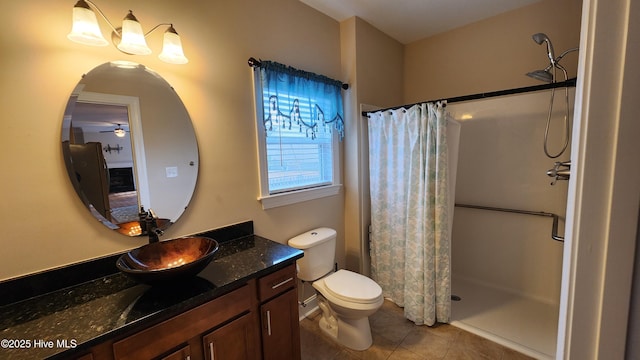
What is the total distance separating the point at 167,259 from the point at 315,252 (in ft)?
3.39

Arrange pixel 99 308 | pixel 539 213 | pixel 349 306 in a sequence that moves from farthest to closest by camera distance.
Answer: pixel 539 213
pixel 349 306
pixel 99 308

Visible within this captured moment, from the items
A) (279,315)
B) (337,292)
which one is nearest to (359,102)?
(337,292)

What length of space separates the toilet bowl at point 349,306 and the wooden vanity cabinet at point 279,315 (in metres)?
0.40

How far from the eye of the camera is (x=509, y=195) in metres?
2.51

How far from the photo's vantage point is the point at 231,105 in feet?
5.73

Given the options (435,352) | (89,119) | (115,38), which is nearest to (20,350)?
(89,119)

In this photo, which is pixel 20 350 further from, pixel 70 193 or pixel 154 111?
pixel 154 111

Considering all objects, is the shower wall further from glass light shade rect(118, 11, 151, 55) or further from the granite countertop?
glass light shade rect(118, 11, 151, 55)

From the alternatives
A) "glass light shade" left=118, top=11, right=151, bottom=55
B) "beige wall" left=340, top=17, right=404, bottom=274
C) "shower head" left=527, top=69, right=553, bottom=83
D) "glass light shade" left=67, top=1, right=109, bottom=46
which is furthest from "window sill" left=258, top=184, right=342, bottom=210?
"shower head" left=527, top=69, right=553, bottom=83

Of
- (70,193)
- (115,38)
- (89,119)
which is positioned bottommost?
(70,193)

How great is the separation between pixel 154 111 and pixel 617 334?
1849 mm

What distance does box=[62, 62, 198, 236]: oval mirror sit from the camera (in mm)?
1248

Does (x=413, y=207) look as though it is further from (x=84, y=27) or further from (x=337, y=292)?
(x=84, y=27)

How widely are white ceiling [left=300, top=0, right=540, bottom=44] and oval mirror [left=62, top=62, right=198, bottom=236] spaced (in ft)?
4.77
